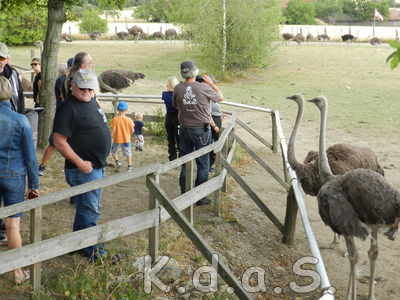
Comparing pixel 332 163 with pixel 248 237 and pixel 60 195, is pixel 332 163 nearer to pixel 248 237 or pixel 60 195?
pixel 248 237

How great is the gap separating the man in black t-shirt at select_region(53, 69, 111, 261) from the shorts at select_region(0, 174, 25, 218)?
0.43m

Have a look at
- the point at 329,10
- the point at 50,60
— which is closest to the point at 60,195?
the point at 50,60

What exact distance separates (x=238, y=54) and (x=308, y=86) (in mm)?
3333

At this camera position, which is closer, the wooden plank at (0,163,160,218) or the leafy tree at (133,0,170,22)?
the wooden plank at (0,163,160,218)

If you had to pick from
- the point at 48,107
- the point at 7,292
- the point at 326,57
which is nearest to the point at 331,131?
the point at 48,107

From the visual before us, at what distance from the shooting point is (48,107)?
8.96m

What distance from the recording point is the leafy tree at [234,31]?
21.9m

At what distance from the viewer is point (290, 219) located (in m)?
6.14

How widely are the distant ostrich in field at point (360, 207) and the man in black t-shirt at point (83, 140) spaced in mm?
2057

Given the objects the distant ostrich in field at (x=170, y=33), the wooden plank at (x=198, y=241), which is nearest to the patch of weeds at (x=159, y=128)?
the wooden plank at (x=198, y=241)

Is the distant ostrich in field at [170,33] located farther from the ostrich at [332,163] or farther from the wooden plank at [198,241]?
the wooden plank at [198,241]

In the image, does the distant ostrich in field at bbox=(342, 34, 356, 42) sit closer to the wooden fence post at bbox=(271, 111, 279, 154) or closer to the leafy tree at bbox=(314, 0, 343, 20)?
the wooden fence post at bbox=(271, 111, 279, 154)

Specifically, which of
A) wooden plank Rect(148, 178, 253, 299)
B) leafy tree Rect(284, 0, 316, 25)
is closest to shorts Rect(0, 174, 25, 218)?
wooden plank Rect(148, 178, 253, 299)

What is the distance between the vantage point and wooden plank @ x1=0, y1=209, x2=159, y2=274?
3.68m
